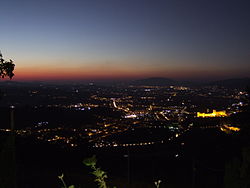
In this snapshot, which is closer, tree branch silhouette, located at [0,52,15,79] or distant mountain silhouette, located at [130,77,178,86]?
tree branch silhouette, located at [0,52,15,79]

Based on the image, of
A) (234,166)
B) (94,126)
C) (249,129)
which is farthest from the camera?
(94,126)

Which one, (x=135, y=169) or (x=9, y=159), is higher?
(x=9, y=159)

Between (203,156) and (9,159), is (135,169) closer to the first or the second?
(203,156)

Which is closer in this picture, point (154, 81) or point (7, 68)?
point (7, 68)

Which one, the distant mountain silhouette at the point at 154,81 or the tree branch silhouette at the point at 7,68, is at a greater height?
the tree branch silhouette at the point at 7,68

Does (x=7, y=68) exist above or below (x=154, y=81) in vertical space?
above

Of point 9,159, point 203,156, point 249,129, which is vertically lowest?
point 203,156

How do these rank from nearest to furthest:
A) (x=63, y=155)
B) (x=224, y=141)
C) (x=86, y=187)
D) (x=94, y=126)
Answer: (x=86, y=187) → (x=63, y=155) → (x=224, y=141) → (x=94, y=126)

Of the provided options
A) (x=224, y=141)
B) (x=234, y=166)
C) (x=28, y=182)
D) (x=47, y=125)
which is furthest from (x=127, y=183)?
(x=47, y=125)

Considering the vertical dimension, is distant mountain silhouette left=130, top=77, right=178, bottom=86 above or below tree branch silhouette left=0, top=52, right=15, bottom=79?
below

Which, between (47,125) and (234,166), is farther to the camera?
(47,125)

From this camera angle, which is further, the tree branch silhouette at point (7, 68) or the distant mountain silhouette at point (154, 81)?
the distant mountain silhouette at point (154, 81)
